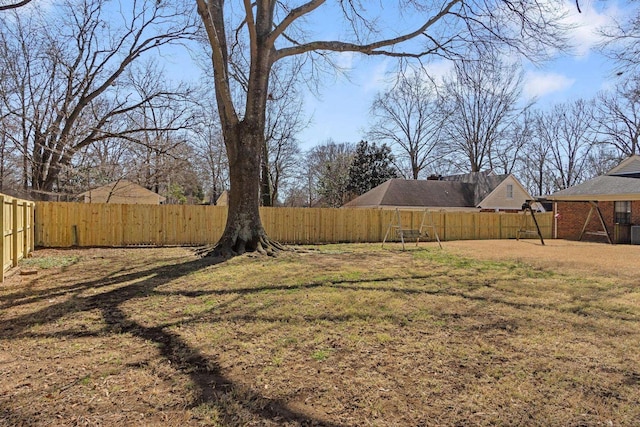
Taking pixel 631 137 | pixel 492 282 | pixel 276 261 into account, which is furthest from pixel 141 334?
pixel 631 137

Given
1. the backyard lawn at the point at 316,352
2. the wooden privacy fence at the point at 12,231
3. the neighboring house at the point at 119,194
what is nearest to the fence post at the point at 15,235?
the wooden privacy fence at the point at 12,231

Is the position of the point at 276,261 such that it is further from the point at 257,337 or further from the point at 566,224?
the point at 566,224

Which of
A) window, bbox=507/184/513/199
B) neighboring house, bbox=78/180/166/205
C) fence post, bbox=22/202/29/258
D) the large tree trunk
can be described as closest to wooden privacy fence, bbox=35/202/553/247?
A: fence post, bbox=22/202/29/258

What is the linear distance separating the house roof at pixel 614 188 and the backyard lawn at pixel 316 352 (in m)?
11.0

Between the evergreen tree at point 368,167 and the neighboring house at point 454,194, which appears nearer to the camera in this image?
the neighboring house at point 454,194

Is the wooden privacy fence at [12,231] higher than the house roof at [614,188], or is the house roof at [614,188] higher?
the house roof at [614,188]

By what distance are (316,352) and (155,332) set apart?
170 centimetres

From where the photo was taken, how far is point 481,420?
2.25 meters

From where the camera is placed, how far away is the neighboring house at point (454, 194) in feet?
82.6

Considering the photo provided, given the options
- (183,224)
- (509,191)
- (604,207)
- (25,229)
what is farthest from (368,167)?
(25,229)

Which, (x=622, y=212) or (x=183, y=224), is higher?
(x=622, y=212)

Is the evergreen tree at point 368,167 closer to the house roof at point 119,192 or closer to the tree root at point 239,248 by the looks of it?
the house roof at point 119,192

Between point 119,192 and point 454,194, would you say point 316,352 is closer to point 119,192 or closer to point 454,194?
point 119,192

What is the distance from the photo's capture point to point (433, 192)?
26422 millimetres
